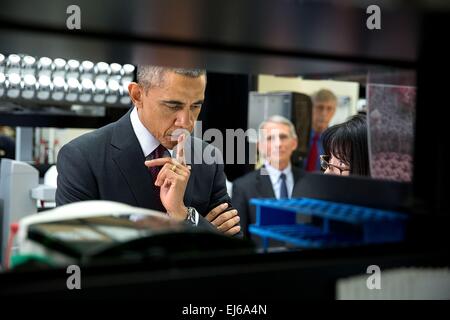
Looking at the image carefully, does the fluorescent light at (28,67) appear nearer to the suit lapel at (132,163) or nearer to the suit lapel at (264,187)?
the suit lapel at (132,163)

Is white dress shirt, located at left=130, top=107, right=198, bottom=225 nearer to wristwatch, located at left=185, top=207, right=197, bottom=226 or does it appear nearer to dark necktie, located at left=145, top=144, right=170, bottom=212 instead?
dark necktie, located at left=145, top=144, right=170, bottom=212

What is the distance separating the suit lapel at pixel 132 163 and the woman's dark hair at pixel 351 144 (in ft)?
1.38

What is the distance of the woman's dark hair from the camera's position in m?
0.89

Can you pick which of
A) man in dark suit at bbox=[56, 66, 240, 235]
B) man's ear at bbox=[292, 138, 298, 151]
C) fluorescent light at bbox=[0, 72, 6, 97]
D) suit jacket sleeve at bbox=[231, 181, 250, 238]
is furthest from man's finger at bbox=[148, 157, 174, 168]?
fluorescent light at bbox=[0, 72, 6, 97]

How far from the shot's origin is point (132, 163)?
1360mm

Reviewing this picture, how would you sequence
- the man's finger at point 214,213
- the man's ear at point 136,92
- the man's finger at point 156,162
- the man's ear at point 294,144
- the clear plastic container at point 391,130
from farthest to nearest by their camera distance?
1. the man's ear at point 294,144
2. the man's ear at point 136,92
3. the man's finger at point 214,213
4. the man's finger at point 156,162
5. the clear plastic container at point 391,130

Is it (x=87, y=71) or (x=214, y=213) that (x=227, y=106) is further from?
(x=214, y=213)

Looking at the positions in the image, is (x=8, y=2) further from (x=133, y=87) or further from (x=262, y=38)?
→ (x=133, y=87)

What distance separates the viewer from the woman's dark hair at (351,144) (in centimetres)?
89

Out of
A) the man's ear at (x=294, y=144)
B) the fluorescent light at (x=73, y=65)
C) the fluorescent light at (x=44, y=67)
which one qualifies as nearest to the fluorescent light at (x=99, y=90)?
the fluorescent light at (x=73, y=65)

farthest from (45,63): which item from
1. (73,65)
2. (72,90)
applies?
(72,90)

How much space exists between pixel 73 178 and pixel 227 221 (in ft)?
1.19

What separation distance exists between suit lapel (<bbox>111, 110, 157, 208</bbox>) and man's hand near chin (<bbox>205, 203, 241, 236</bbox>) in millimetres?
150
